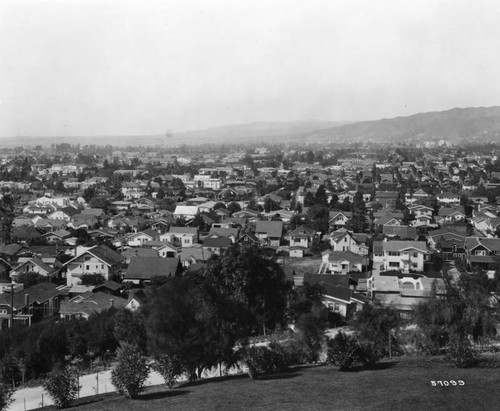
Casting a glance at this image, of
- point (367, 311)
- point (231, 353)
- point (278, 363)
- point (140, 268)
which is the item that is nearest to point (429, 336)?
point (367, 311)

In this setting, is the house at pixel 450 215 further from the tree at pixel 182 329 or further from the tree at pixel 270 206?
the tree at pixel 182 329

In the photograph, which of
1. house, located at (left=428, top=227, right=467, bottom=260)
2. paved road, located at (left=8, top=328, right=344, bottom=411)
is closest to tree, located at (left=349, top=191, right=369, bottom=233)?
house, located at (left=428, top=227, right=467, bottom=260)

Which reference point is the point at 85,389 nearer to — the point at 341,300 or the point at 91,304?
the point at 91,304

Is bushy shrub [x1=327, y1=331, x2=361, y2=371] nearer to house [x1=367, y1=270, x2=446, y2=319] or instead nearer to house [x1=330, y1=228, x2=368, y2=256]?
house [x1=367, y1=270, x2=446, y2=319]

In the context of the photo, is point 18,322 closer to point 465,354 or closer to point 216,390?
point 216,390

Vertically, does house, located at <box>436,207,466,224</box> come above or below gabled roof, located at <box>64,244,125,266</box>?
below

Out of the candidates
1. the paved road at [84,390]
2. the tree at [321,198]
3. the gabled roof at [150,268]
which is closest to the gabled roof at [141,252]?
the gabled roof at [150,268]

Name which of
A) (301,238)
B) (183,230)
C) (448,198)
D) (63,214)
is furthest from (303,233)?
(448,198)
